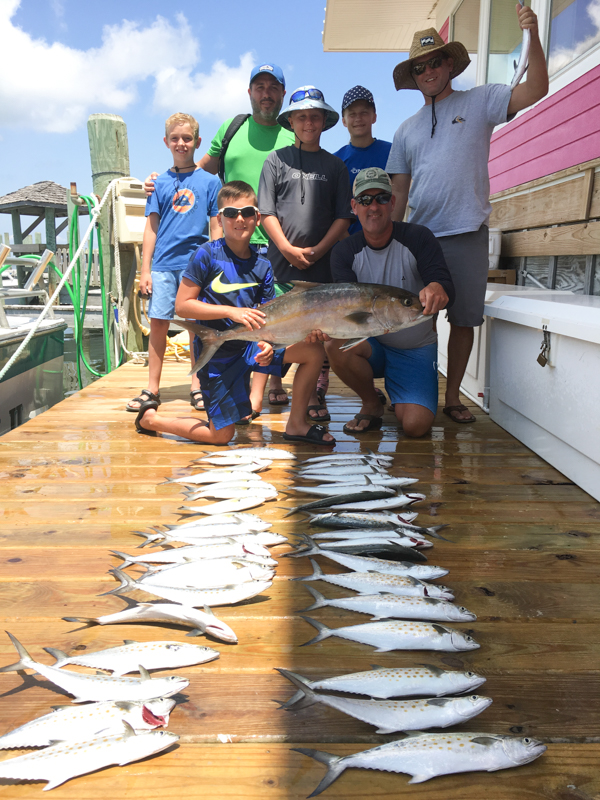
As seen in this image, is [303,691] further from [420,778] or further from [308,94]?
[308,94]

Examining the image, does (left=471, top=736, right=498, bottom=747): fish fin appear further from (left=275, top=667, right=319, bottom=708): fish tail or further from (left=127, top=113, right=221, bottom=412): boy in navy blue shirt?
(left=127, top=113, right=221, bottom=412): boy in navy blue shirt

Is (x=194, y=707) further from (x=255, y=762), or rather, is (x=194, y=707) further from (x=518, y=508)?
(x=518, y=508)

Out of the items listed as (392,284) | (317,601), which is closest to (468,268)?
(392,284)

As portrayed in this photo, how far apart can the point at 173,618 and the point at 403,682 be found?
2.52ft

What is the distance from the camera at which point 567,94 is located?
480 cm

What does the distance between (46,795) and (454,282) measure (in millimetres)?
3615

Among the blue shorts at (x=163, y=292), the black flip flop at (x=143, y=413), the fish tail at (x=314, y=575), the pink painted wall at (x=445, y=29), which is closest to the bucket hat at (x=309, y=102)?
the blue shorts at (x=163, y=292)

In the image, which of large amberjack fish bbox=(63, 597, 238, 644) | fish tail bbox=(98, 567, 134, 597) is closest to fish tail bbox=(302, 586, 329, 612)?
large amberjack fish bbox=(63, 597, 238, 644)

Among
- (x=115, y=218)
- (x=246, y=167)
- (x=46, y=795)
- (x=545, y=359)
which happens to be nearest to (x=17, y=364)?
(x=115, y=218)

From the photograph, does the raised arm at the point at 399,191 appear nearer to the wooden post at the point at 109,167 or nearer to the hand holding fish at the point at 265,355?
the hand holding fish at the point at 265,355

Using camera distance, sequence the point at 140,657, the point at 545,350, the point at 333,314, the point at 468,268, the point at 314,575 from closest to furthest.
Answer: the point at 140,657, the point at 314,575, the point at 545,350, the point at 333,314, the point at 468,268

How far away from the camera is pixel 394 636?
1861mm

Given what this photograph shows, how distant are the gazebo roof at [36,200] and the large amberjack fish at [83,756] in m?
26.1

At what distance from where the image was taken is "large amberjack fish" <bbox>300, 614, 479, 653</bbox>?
183 centimetres
